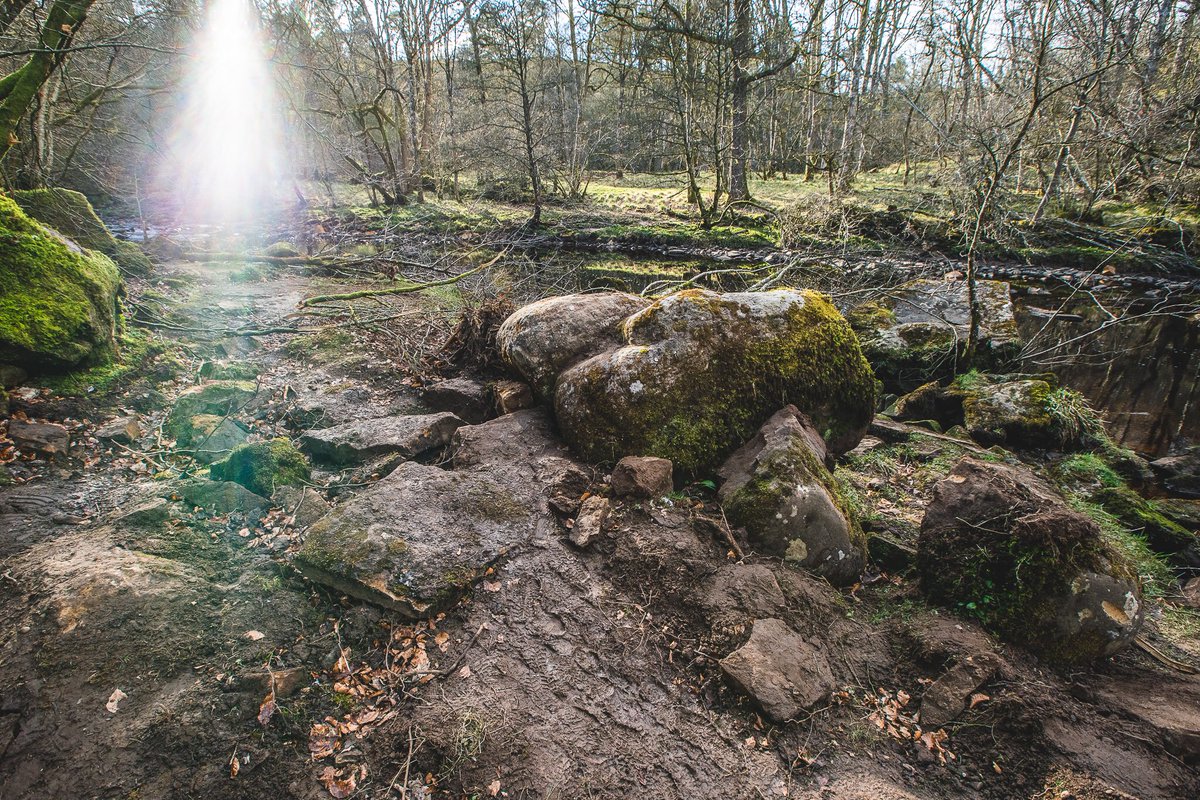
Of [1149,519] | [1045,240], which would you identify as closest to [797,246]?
[1045,240]

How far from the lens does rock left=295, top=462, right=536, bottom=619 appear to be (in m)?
2.91

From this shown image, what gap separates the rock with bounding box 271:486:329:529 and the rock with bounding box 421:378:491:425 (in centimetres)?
151

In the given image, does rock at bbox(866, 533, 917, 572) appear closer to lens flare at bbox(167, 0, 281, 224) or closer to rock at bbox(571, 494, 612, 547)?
rock at bbox(571, 494, 612, 547)

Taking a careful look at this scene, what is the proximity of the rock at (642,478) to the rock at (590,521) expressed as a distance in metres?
0.15

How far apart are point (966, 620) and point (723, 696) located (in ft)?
4.96

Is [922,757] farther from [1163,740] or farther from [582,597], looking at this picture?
[582,597]

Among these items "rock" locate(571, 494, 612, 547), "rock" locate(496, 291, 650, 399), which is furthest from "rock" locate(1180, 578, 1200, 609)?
"rock" locate(496, 291, 650, 399)

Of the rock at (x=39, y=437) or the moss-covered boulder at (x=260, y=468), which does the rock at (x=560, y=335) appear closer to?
the moss-covered boulder at (x=260, y=468)

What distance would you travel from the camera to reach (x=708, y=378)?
3869mm

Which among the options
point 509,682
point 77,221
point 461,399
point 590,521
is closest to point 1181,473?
point 590,521

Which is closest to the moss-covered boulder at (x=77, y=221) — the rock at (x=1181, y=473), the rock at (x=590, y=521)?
the rock at (x=590, y=521)

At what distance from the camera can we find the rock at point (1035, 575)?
2781mm

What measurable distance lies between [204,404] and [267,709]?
128 inches

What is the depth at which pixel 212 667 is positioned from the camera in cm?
252
